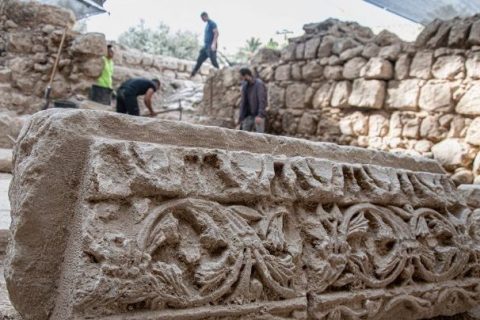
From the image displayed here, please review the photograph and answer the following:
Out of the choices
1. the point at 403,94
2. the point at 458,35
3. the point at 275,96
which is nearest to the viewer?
the point at 458,35

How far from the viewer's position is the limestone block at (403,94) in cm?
509

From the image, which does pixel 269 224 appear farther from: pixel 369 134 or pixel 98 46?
pixel 98 46

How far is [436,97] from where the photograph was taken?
485 cm

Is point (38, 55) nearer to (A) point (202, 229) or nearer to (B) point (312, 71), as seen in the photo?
(B) point (312, 71)

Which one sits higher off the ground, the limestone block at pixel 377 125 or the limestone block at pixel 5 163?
the limestone block at pixel 377 125

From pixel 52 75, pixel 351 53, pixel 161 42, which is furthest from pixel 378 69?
pixel 161 42

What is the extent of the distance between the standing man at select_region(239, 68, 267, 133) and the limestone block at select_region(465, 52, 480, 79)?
2607mm

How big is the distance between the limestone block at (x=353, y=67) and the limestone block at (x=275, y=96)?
122cm

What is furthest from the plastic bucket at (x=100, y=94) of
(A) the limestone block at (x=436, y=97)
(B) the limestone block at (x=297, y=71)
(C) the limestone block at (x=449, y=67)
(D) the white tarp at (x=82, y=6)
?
(C) the limestone block at (x=449, y=67)

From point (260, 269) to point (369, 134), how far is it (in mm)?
4520

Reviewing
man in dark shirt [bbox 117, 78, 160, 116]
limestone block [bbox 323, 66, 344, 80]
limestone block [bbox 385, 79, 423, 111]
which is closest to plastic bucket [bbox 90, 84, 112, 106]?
man in dark shirt [bbox 117, 78, 160, 116]

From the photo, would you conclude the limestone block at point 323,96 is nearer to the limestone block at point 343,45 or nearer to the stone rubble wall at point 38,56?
the limestone block at point 343,45

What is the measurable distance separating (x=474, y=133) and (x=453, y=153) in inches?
11.1

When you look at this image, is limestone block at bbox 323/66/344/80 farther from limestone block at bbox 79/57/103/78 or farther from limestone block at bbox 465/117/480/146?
limestone block at bbox 79/57/103/78
